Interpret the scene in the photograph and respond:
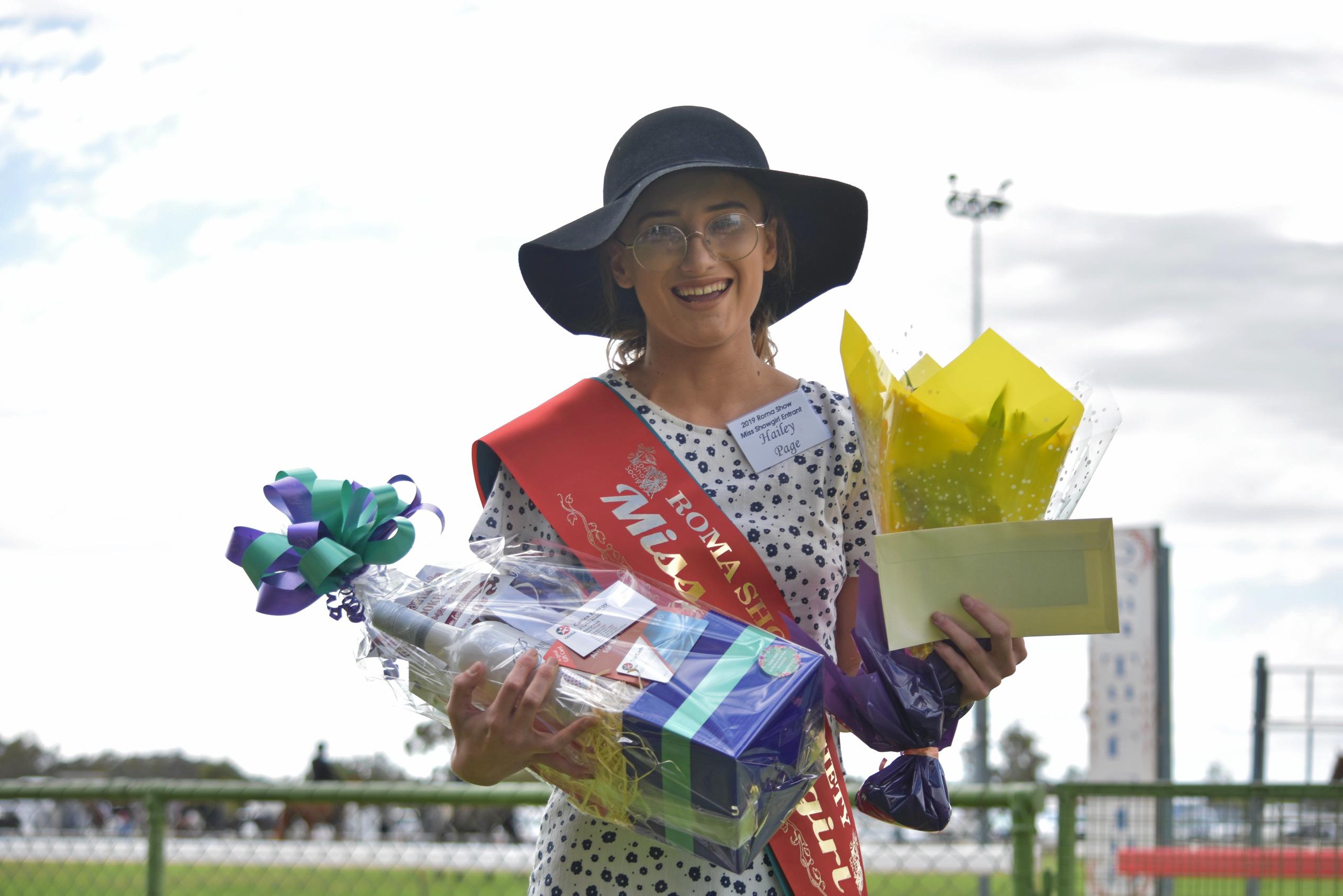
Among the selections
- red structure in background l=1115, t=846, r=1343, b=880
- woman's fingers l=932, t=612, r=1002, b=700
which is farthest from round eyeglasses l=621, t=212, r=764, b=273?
red structure in background l=1115, t=846, r=1343, b=880

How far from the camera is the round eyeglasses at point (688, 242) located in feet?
6.54

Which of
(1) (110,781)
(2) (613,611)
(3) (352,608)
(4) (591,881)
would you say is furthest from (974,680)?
(1) (110,781)

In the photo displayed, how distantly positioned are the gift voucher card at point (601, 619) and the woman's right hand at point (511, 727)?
61mm

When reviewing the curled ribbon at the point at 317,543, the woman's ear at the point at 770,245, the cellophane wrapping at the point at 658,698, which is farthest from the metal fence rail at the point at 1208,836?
the curled ribbon at the point at 317,543

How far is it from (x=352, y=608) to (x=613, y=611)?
46 cm

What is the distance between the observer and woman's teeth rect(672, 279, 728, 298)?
2.02m

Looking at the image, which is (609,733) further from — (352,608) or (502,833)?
(502,833)

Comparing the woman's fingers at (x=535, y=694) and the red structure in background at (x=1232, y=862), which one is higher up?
the woman's fingers at (x=535, y=694)

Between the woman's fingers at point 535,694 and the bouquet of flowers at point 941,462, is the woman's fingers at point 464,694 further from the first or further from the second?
the bouquet of flowers at point 941,462

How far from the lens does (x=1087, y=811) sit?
4199 mm

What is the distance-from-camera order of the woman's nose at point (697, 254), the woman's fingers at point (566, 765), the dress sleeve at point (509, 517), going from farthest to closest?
1. the dress sleeve at point (509, 517)
2. the woman's nose at point (697, 254)
3. the woman's fingers at point (566, 765)

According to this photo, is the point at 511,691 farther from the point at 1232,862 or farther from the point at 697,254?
the point at 1232,862

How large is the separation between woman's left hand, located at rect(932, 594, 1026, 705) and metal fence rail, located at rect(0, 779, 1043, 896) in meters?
2.15

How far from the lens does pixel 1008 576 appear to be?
1.61 metres
